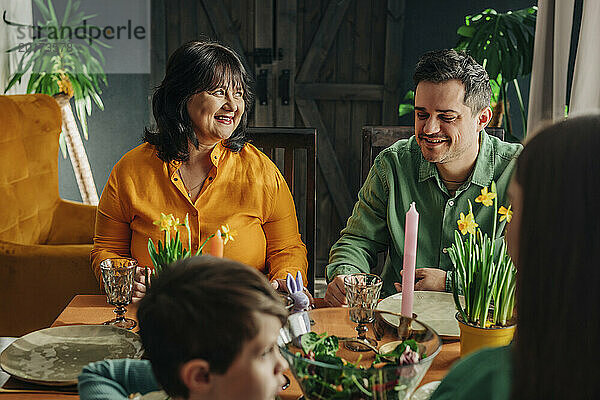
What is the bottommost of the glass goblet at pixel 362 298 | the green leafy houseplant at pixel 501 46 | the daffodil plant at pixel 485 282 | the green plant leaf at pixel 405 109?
the glass goblet at pixel 362 298

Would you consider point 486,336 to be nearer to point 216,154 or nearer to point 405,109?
point 216,154

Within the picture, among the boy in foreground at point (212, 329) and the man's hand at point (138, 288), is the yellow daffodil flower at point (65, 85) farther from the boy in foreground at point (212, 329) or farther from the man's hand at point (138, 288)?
the boy in foreground at point (212, 329)

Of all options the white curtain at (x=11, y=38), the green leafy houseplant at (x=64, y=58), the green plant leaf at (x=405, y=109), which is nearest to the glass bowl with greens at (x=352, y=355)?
the green plant leaf at (x=405, y=109)

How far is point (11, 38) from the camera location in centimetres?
408

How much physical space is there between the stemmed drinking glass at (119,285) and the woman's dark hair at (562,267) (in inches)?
37.3

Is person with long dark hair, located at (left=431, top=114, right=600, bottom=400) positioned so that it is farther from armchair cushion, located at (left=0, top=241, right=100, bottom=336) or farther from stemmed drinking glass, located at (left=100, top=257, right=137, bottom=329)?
armchair cushion, located at (left=0, top=241, right=100, bottom=336)

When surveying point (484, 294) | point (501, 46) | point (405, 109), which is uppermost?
point (501, 46)

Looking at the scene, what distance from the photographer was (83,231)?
2889 mm

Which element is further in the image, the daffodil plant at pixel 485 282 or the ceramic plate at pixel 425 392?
the daffodil plant at pixel 485 282

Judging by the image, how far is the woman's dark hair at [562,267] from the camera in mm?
627

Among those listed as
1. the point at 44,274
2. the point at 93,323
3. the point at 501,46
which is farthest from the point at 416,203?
the point at 501,46

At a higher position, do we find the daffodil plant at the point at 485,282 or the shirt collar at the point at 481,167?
the shirt collar at the point at 481,167

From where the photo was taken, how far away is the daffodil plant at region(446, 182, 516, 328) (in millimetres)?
1195

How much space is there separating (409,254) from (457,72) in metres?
0.75
